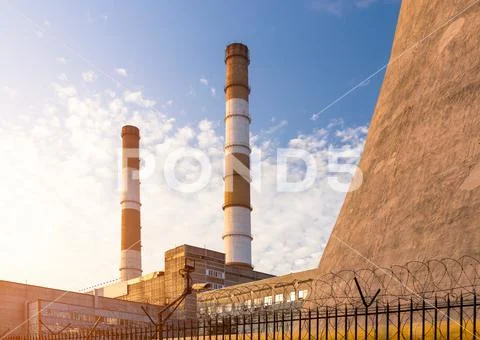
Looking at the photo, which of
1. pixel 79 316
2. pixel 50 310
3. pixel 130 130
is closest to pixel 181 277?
pixel 130 130

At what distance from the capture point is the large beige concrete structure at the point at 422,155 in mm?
9523

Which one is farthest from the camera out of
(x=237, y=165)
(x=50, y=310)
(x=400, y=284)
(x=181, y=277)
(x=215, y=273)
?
(x=215, y=273)

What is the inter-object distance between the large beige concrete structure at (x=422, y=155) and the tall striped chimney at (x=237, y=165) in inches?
1450

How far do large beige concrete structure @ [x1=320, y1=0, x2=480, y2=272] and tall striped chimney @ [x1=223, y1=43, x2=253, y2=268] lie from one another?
36.8 meters

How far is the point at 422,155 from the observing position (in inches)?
420

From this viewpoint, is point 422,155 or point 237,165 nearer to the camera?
point 422,155

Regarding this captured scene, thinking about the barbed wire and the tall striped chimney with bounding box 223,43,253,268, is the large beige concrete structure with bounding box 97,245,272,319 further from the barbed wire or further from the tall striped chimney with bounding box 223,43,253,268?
the barbed wire

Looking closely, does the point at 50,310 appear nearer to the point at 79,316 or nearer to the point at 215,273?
the point at 79,316

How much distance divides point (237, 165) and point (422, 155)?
129ft

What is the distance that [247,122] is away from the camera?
5131cm

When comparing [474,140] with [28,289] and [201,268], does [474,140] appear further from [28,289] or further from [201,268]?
[201,268]

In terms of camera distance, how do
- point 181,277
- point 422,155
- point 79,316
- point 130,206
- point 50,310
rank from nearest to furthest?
point 422,155 < point 50,310 < point 79,316 < point 181,277 < point 130,206

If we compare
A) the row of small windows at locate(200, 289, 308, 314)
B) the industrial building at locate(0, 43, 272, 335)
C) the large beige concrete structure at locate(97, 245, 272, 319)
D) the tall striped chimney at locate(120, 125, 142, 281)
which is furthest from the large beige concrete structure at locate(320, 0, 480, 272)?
the tall striped chimney at locate(120, 125, 142, 281)

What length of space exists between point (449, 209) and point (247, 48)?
45528 millimetres
